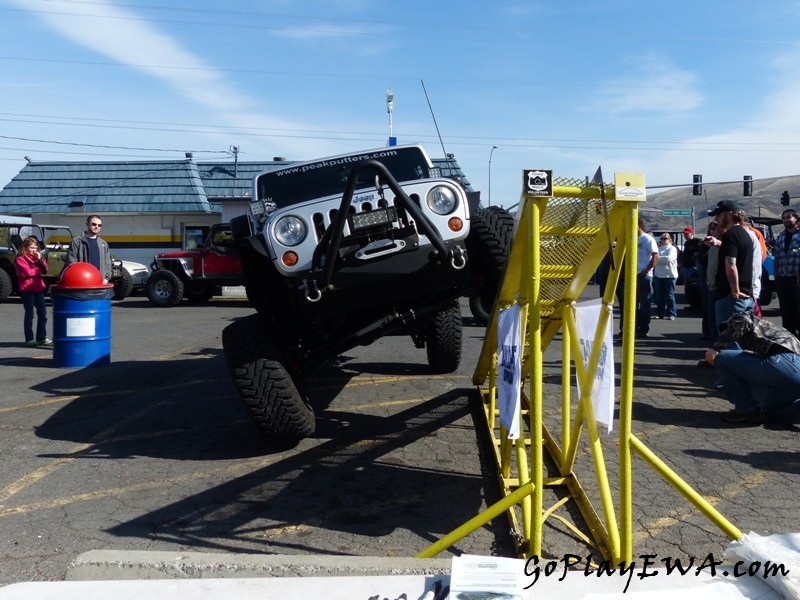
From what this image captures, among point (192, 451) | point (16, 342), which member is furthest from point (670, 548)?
point (16, 342)

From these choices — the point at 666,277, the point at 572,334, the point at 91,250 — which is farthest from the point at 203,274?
the point at 572,334

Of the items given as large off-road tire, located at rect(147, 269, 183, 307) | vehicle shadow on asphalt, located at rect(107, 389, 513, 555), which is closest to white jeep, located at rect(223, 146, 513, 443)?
vehicle shadow on asphalt, located at rect(107, 389, 513, 555)

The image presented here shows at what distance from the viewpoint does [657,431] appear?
598cm

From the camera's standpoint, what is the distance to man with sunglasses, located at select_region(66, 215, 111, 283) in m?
10.2

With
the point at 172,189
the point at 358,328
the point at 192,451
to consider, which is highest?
the point at 172,189

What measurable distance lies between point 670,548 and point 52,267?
18.7 meters

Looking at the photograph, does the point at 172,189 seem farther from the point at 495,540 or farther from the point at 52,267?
the point at 495,540

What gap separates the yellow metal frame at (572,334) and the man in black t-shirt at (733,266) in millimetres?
3630

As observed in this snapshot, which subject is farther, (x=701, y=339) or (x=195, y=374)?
(x=701, y=339)

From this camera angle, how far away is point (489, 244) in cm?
538

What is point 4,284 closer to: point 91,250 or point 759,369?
point 91,250

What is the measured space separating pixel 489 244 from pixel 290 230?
136cm

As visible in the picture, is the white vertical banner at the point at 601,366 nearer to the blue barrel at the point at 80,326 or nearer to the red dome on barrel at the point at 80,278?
the blue barrel at the point at 80,326

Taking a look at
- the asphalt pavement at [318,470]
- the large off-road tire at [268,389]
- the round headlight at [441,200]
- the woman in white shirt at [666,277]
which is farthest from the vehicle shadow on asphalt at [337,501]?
the woman in white shirt at [666,277]
